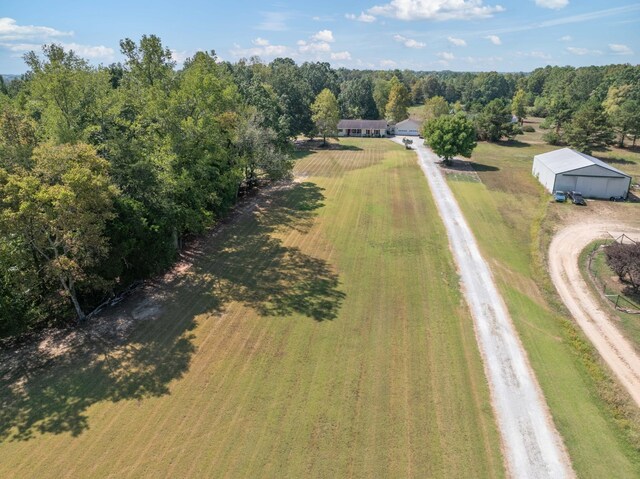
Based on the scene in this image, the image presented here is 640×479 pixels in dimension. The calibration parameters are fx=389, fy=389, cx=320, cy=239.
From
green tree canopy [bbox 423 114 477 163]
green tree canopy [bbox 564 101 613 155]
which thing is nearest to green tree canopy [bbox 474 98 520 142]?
green tree canopy [bbox 564 101 613 155]

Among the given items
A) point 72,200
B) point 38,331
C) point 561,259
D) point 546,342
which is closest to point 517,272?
point 561,259

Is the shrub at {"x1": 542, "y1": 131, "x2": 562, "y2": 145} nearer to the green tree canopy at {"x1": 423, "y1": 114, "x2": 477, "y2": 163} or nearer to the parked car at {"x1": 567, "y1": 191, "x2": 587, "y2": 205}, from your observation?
the green tree canopy at {"x1": 423, "y1": 114, "x2": 477, "y2": 163}

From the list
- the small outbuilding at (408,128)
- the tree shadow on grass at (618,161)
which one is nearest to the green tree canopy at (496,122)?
the small outbuilding at (408,128)

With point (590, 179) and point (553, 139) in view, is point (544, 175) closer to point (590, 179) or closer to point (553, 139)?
point (590, 179)

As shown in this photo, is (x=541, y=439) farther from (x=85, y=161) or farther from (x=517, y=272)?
(x=85, y=161)

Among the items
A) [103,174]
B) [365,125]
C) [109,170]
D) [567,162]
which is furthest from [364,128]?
[103,174]

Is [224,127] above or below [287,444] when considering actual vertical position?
above

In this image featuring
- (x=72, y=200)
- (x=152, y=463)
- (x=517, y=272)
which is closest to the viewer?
(x=152, y=463)
